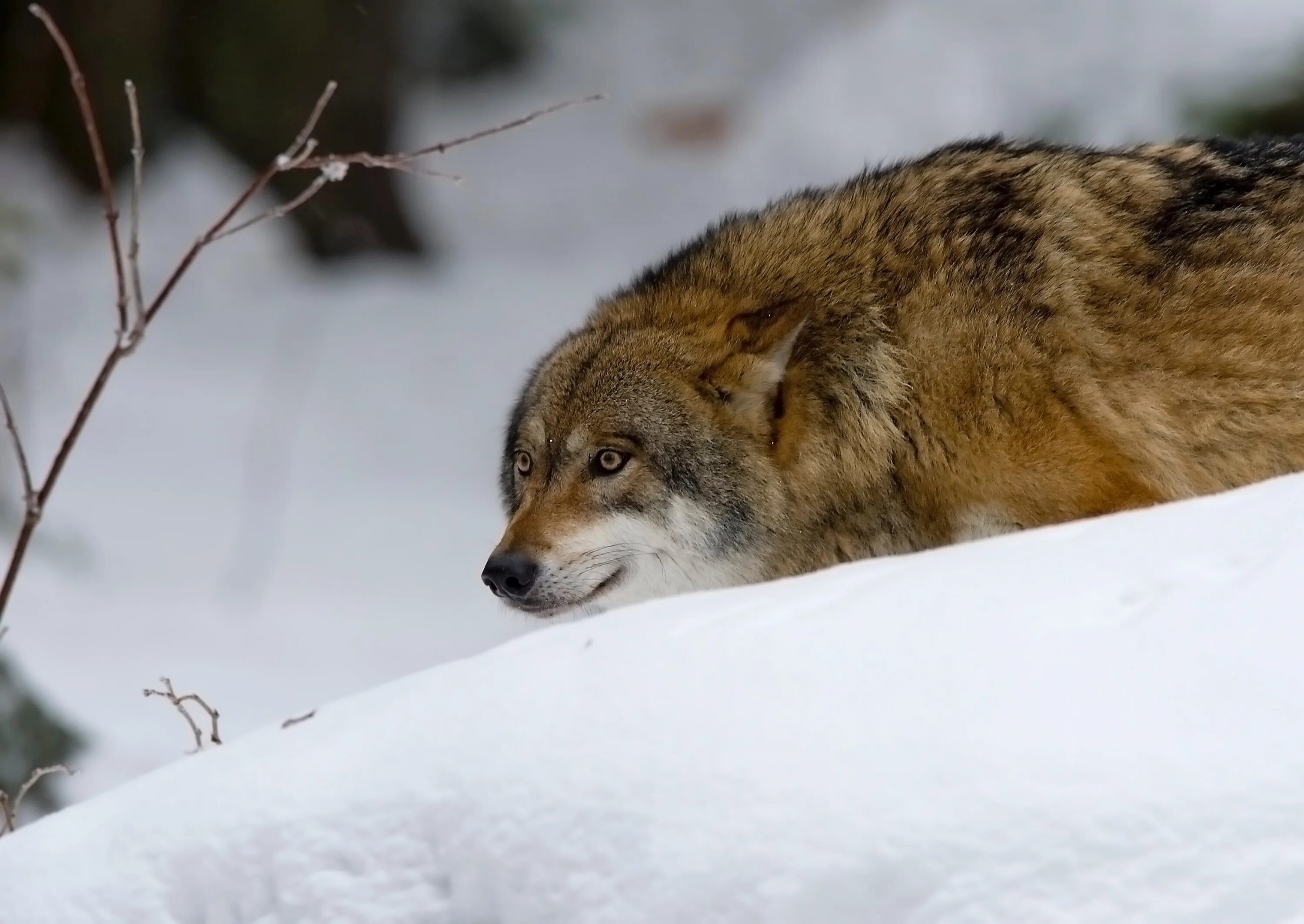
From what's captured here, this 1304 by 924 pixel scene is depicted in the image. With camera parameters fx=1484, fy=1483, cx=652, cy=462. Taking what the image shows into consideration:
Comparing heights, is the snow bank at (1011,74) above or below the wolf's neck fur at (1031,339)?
above

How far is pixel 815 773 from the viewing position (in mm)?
2152

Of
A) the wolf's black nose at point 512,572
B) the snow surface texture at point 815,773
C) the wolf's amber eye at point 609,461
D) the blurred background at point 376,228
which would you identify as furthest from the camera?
the blurred background at point 376,228

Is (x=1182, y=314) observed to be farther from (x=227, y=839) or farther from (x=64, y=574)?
(x=64, y=574)

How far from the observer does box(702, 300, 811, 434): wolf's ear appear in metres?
4.05

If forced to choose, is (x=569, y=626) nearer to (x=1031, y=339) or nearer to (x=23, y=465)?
(x=23, y=465)

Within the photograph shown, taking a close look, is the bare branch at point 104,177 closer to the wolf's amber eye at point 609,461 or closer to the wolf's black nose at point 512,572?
the wolf's black nose at point 512,572

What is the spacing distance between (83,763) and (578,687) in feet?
15.7

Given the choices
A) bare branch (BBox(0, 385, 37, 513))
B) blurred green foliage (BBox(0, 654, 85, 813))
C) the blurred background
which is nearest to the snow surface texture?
bare branch (BBox(0, 385, 37, 513))

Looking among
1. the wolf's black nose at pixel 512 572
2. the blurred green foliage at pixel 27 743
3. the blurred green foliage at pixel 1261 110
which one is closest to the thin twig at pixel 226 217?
the wolf's black nose at pixel 512 572

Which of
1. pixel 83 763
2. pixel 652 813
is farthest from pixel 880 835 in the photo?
pixel 83 763

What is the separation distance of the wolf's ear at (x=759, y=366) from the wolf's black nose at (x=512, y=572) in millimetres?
693

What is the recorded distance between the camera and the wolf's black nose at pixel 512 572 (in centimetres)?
403

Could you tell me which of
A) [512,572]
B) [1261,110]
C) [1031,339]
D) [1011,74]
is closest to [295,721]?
[512,572]

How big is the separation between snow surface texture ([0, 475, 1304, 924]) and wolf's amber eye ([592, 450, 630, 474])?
1.42 m
